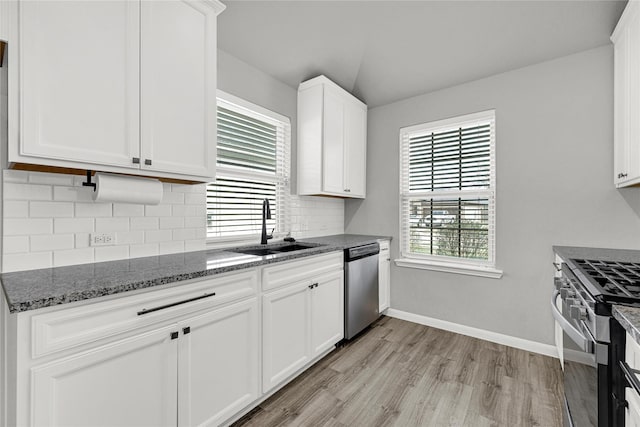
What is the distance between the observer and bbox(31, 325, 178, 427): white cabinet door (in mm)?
1045

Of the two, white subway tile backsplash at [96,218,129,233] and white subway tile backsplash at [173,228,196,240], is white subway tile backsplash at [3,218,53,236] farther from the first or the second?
white subway tile backsplash at [173,228,196,240]

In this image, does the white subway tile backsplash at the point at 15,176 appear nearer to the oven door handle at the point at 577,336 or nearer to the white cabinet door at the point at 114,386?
the white cabinet door at the point at 114,386

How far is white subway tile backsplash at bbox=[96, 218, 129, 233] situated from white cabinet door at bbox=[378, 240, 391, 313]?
2357mm

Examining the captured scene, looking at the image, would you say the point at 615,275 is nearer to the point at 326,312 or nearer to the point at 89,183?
the point at 326,312

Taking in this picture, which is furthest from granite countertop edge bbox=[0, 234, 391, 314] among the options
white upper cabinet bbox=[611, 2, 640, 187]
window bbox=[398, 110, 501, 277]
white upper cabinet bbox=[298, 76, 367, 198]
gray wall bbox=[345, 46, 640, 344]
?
white upper cabinet bbox=[611, 2, 640, 187]

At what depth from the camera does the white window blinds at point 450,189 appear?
2.90 meters

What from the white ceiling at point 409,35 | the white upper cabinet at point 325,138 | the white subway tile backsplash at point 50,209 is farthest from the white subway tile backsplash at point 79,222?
the white ceiling at point 409,35

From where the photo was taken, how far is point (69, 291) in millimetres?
1081

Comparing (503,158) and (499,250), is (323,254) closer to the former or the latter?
(499,250)

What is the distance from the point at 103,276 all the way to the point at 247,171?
1.47m

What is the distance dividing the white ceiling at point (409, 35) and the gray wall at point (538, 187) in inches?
8.0

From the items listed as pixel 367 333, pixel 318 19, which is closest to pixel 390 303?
pixel 367 333

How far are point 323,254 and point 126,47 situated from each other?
1815mm

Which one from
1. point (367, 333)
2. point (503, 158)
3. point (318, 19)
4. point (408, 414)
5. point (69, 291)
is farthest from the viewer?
point (367, 333)
